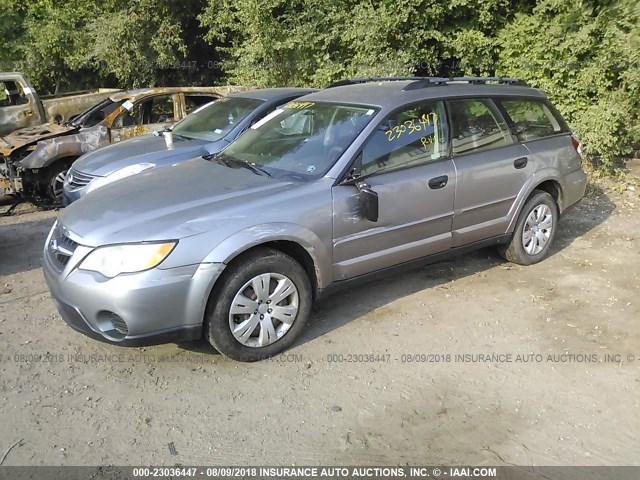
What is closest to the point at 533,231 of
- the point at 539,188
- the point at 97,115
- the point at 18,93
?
the point at 539,188

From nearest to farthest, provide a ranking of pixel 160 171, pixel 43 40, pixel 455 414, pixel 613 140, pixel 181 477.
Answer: pixel 181 477 < pixel 455 414 < pixel 160 171 < pixel 613 140 < pixel 43 40

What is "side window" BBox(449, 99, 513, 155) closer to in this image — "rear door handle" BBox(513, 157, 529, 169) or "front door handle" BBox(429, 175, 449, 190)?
"rear door handle" BBox(513, 157, 529, 169)

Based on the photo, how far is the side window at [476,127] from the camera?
15.3 feet

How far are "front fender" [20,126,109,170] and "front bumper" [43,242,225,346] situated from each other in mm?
4606

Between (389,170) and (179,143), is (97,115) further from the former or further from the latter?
(389,170)

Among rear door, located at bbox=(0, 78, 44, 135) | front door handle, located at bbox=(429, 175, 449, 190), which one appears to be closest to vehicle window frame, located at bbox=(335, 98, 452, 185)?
front door handle, located at bbox=(429, 175, 449, 190)

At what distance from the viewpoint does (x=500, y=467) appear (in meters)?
2.90

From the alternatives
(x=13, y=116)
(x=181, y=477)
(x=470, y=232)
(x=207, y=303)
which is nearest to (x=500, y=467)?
(x=181, y=477)

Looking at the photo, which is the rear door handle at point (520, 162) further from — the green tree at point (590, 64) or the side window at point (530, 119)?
the green tree at point (590, 64)

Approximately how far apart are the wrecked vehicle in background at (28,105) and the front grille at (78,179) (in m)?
3.46

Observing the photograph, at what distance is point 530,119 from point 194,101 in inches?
205

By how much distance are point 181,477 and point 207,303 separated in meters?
1.04

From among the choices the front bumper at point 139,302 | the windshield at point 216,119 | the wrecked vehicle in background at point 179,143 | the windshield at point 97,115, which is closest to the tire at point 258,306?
the front bumper at point 139,302

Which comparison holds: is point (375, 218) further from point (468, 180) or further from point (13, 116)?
point (13, 116)
